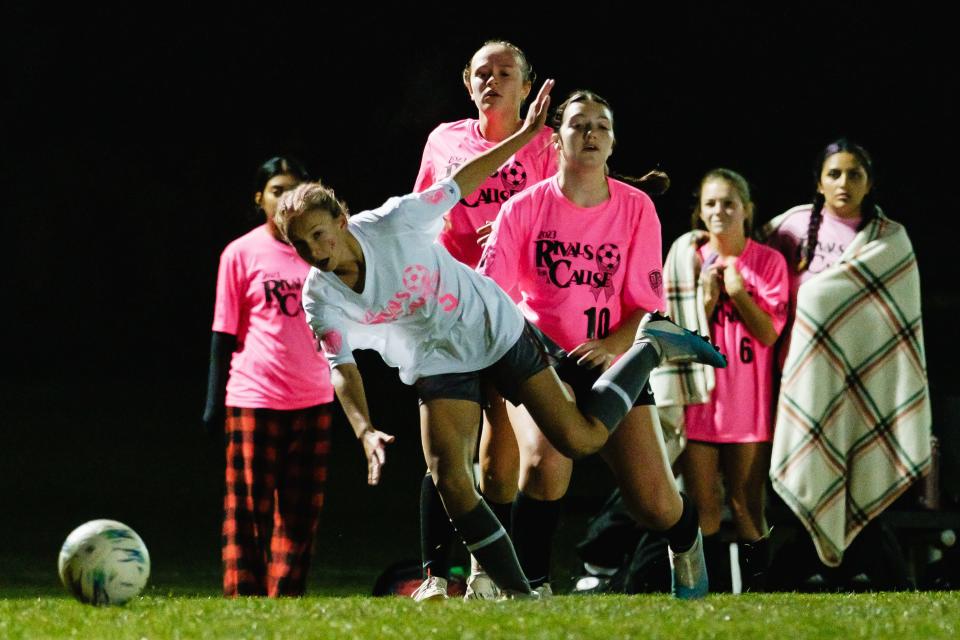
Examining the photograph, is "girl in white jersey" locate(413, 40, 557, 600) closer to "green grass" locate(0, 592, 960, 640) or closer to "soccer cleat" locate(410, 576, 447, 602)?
"soccer cleat" locate(410, 576, 447, 602)

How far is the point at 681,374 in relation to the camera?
22.8 feet

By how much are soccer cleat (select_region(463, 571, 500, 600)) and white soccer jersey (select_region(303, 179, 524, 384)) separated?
81cm

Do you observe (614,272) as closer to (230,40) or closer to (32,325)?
Answer: (230,40)

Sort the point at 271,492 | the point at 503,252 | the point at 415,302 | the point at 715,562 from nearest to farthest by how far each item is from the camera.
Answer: the point at 415,302 < the point at 503,252 < the point at 271,492 < the point at 715,562

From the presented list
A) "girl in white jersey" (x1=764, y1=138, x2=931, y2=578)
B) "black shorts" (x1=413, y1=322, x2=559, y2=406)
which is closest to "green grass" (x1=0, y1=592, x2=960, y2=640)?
"black shorts" (x1=413, y1=322, x2=559, y2=406)

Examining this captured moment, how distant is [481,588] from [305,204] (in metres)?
1.50

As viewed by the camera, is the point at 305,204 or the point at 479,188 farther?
the point at 479,188

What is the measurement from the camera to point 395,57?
15781 millimetres

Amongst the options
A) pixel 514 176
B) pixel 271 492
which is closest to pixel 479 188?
pixel 514 176

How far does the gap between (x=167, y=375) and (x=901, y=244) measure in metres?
12.5

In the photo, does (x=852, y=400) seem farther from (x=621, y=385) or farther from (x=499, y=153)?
(x=499, y=153)

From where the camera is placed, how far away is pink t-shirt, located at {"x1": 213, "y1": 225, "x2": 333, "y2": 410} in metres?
6.73

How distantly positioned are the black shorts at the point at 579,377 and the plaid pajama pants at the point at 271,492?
168cm

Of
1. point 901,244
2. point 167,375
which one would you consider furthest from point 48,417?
point 901,244
